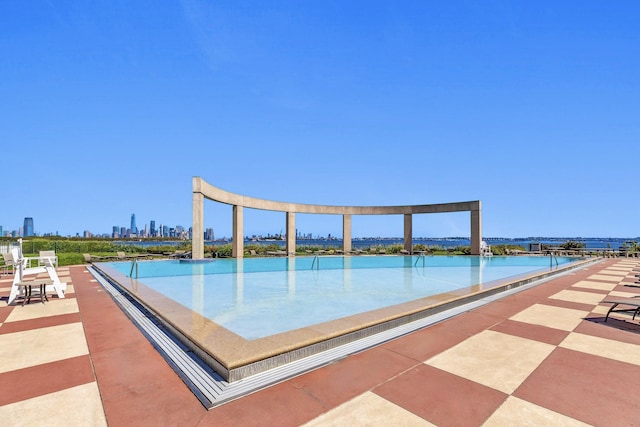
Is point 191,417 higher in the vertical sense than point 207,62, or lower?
lower

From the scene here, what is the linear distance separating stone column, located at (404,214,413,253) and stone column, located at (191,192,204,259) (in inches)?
648

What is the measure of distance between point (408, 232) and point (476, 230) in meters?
5.17

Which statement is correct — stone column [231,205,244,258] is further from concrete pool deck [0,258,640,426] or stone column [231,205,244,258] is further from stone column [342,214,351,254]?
concrete pool deck [0,258,640,426]

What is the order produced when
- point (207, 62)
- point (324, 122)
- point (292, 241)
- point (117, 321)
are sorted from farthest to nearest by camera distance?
point (324, 122), point (292, 241), point (207, 62), point (117, 321)

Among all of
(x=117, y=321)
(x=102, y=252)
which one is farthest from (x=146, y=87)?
(x=117, y=321)

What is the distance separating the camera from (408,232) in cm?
2506

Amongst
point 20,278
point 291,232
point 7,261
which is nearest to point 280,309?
point 20,278

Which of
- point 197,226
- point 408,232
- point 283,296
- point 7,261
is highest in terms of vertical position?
point 197,226

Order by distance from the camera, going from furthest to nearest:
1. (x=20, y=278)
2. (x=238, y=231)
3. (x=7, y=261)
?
(x=238, y=231) → (x=7, y=261) → (x=20, y=278)

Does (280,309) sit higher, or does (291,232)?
(291,232)

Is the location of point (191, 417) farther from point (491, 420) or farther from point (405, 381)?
point (491, 420)

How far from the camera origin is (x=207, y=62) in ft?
46.0

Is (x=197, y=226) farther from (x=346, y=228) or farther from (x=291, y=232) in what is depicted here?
(x=346, y=228)

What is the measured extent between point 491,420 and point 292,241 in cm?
2105
